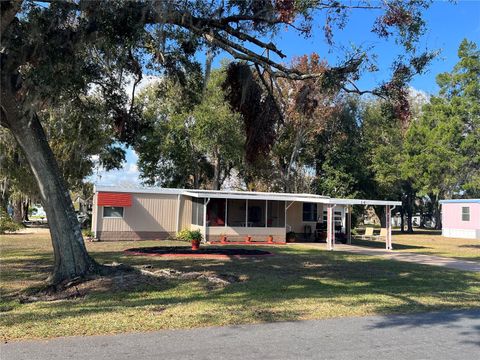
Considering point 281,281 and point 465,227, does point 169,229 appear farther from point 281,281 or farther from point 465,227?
point 465,227

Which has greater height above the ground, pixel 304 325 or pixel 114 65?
pixel 114 65

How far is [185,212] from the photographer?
88.4ft

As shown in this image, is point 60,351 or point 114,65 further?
point 114,65

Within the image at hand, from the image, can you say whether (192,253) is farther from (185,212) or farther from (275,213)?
(275,213)

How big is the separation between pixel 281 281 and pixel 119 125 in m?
6.42

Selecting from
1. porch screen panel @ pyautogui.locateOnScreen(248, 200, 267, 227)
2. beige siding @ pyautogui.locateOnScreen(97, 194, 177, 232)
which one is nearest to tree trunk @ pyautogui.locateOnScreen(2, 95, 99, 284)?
beige siding @ pyautogui.locateOnScreen(97, 194, 177, 232)

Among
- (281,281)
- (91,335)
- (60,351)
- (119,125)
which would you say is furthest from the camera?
(119,125)

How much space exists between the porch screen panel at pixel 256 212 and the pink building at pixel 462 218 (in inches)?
650

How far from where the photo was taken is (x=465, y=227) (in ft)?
116

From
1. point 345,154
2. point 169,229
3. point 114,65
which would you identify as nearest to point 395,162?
point 345,154

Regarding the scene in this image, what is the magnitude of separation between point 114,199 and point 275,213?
8.76m

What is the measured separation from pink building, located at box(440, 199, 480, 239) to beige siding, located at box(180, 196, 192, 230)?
66.0ft

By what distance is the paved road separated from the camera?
17.2 ft

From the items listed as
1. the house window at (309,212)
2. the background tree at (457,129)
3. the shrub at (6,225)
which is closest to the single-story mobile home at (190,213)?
the house window at (309,212)
